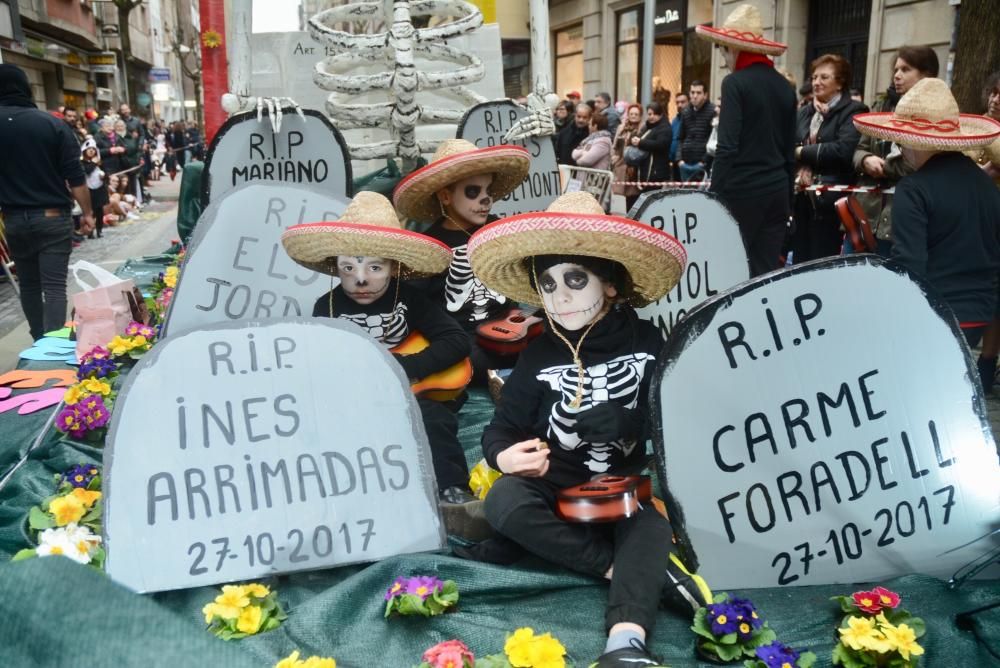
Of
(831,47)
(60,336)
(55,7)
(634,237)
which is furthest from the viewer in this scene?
(55,7)

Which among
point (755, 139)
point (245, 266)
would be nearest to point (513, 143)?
point (755, 139)

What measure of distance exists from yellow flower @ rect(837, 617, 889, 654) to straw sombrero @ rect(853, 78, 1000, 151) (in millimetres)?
1763

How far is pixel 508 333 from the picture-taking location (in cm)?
383

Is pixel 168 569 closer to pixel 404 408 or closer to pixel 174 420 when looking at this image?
pixel 174 420

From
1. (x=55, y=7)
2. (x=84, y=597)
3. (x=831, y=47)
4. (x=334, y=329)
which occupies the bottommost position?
(x=334, y=329)

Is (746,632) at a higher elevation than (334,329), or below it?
below

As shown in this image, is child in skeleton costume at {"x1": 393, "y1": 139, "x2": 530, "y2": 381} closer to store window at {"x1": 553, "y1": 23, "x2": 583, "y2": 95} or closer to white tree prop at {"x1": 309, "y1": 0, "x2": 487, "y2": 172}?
white tree prop at {"x1": 309, "y1": 0, "x2": 487, "y2": 172}

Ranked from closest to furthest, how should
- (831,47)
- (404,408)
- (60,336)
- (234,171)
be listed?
(404,408), (234,171), (60,336), (831,47)

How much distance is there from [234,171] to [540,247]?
2.63 m

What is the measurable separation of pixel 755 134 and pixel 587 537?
2756 millimetres

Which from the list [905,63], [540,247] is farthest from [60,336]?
[905,63]

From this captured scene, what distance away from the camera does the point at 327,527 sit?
2.20 meters

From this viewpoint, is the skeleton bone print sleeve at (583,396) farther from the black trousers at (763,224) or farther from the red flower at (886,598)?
the black trousers at (763,224)

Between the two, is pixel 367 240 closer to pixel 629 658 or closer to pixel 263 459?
pixel 263 459
